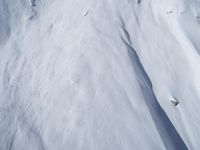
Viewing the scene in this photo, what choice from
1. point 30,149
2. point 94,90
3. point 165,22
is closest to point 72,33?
point 94,90

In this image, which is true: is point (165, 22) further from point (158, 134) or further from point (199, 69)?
point (158, 134)

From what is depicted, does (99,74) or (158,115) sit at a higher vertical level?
(99,74)

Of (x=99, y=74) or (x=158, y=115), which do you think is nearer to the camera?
(x=158, y=115)
